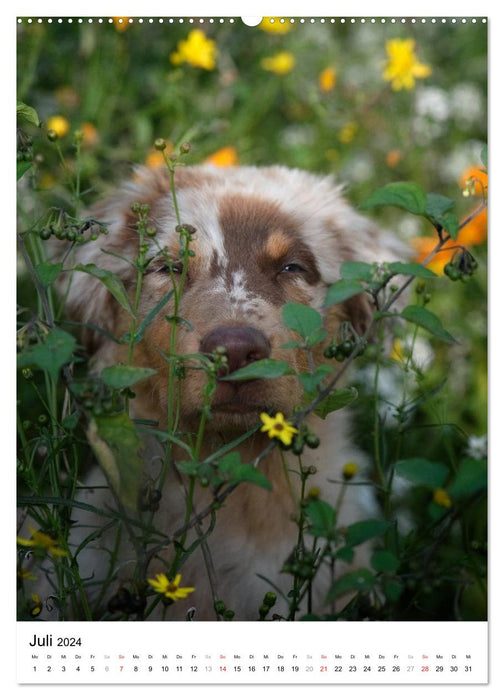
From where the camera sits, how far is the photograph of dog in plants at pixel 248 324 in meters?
1.84

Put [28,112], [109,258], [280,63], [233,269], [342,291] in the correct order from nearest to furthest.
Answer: [342,291] → [28,112] → [233,269] → [109,258] → [280,63]

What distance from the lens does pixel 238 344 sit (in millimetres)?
2049

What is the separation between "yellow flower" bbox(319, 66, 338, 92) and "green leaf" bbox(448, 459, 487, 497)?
266cm

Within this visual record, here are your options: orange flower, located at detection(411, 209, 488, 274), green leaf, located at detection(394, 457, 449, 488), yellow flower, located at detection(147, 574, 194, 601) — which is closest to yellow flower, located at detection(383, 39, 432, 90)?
orange flower, located at detection(411, 209, 488, 274)

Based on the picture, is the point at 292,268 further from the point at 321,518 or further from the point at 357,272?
the point at 321,518

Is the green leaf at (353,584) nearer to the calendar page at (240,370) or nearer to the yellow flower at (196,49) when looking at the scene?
the calendar page at (240,370)

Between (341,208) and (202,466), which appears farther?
(341,208)

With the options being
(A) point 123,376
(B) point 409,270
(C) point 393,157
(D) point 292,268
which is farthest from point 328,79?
(A) point 123,376

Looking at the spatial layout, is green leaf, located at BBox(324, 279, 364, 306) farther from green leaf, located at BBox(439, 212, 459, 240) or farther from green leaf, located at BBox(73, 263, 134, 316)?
green leaf, located at BBox(73, 263, 134, 316)

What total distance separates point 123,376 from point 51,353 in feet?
0.55

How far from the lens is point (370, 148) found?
444 centimetres
